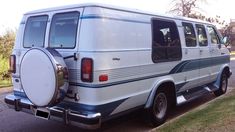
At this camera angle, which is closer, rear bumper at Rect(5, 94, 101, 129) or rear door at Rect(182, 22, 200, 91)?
rear bumper at Rect(5, 94, 101, 129)

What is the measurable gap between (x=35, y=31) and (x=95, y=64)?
169cm

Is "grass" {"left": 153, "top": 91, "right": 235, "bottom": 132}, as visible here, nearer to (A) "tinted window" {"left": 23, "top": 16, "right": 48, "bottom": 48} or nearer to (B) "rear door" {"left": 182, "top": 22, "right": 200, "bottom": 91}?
(B) "rear door" {"left": 182, "top": 22, "right": 200, "bottom": 91}

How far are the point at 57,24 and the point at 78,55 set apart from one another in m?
0.87

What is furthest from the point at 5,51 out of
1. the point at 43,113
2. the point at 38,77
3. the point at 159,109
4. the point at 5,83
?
the point at 38,77

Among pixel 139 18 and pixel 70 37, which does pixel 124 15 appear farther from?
pixel 70 37

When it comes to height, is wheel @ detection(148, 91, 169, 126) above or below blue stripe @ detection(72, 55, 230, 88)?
below

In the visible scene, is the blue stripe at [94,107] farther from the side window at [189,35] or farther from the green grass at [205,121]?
the side window at [189,35]

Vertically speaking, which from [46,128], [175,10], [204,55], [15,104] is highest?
[175,10]

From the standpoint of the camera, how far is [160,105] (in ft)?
22.9

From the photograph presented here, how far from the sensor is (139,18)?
6.16 metres

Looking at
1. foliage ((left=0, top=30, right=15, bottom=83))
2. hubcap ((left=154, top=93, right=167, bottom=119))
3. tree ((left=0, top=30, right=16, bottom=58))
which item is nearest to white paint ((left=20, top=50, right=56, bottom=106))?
hubcap ((left=154, top=93, right=167, bottom=119))

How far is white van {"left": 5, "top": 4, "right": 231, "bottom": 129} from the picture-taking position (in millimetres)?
5203

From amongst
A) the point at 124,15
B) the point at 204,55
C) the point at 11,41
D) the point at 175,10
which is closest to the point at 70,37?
the point at 124,15

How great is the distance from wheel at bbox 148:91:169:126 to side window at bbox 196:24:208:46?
2.19m
